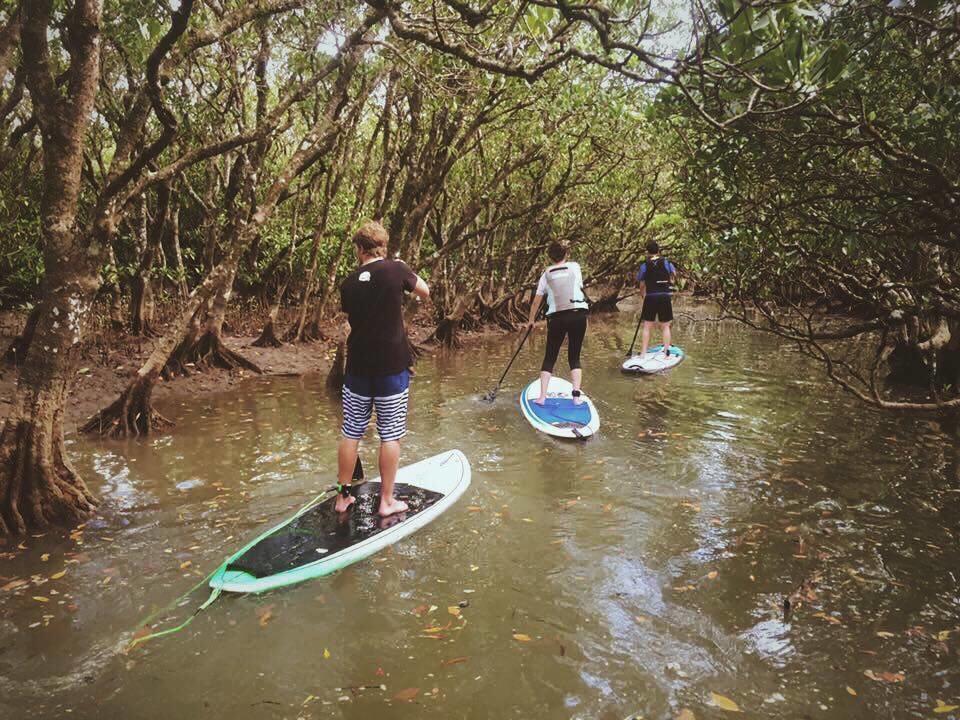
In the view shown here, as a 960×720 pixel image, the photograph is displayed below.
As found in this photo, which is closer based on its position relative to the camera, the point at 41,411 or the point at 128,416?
the point at 41,411

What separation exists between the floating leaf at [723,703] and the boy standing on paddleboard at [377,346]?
2744 mm

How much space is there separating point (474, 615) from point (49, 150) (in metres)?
A: 4.64

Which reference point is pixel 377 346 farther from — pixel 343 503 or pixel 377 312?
pixel 343 503

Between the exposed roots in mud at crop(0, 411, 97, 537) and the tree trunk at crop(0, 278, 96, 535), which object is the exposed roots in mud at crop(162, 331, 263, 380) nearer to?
the exposed roots in mud at crop(0, 411, 97, 537)

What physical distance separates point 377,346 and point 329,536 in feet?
4.83

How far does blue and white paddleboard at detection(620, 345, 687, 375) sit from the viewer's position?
12562mm

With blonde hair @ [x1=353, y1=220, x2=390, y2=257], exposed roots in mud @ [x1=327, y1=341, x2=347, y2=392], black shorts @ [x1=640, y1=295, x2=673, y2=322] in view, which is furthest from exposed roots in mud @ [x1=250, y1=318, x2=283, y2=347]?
blonde hair @ [x1=353, y1=220, x2=390, y2=257]

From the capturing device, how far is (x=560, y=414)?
339 inches

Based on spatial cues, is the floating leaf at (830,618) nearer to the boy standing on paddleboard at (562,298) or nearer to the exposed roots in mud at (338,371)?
the boy standing on paddleboard at (562,298)

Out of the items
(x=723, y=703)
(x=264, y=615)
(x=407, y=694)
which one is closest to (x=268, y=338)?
(x=264, y=615)

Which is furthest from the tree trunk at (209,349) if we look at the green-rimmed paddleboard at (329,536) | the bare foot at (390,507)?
the bare foot at (390,507)

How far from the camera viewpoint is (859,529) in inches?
205

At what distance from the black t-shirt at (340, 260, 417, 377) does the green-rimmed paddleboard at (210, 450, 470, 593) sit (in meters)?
1.19

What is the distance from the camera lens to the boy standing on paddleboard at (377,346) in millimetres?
4754
